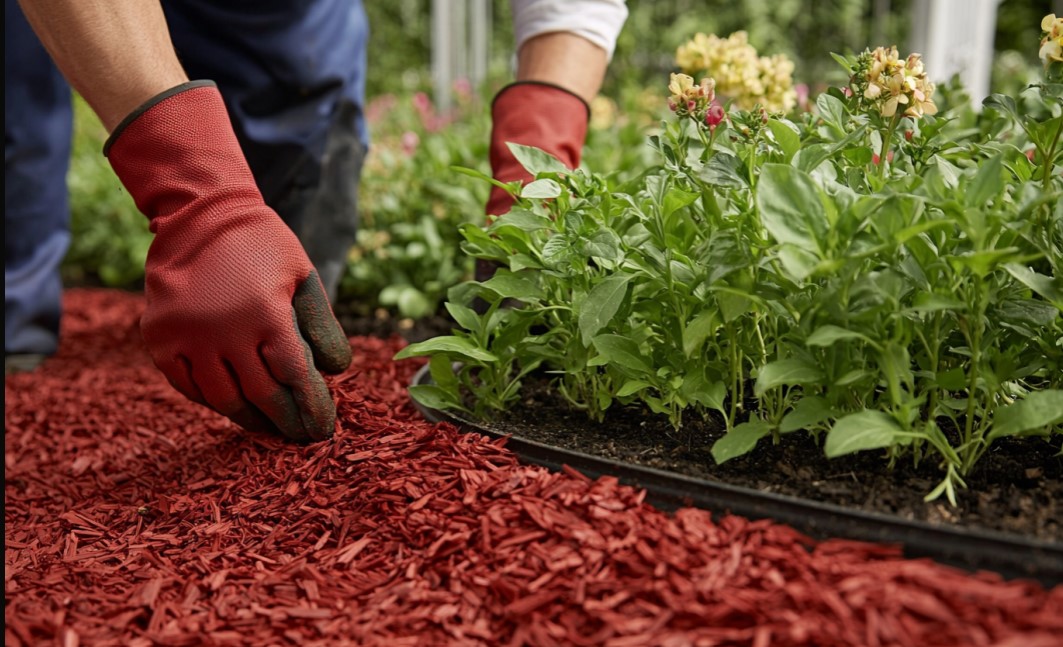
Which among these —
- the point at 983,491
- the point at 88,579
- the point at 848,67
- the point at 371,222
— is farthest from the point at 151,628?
the point at 371,222

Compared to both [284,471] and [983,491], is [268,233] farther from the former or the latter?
[983,491]

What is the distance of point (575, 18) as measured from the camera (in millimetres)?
2127

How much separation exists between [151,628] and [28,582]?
11.7 inches

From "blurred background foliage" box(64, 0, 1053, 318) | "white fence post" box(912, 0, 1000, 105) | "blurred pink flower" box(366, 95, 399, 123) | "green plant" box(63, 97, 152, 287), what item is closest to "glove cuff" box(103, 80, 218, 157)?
"blurred background foliage" box(64, 0, 1053, 318)

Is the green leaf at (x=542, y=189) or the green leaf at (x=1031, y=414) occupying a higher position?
the green leaf at (x=542, y=189)

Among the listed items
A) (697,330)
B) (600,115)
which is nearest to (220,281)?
(697,330)

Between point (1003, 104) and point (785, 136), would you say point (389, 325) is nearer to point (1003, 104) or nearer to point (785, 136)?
point (785, 136)

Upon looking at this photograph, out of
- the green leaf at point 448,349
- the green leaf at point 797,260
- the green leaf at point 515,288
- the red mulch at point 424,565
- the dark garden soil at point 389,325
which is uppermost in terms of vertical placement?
the green leaf at point 797,260

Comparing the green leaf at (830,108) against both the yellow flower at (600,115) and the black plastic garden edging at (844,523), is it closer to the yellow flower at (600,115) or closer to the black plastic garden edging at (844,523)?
the black plastic garden edging at (844,523)

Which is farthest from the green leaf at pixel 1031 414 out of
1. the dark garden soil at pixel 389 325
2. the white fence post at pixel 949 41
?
the white fence post at pixel 949 41

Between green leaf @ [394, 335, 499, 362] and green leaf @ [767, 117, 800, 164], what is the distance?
1.84ft

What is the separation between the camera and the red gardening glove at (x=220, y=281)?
1.50 m

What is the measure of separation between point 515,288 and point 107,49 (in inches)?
32.0

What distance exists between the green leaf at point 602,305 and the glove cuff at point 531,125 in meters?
0.71
